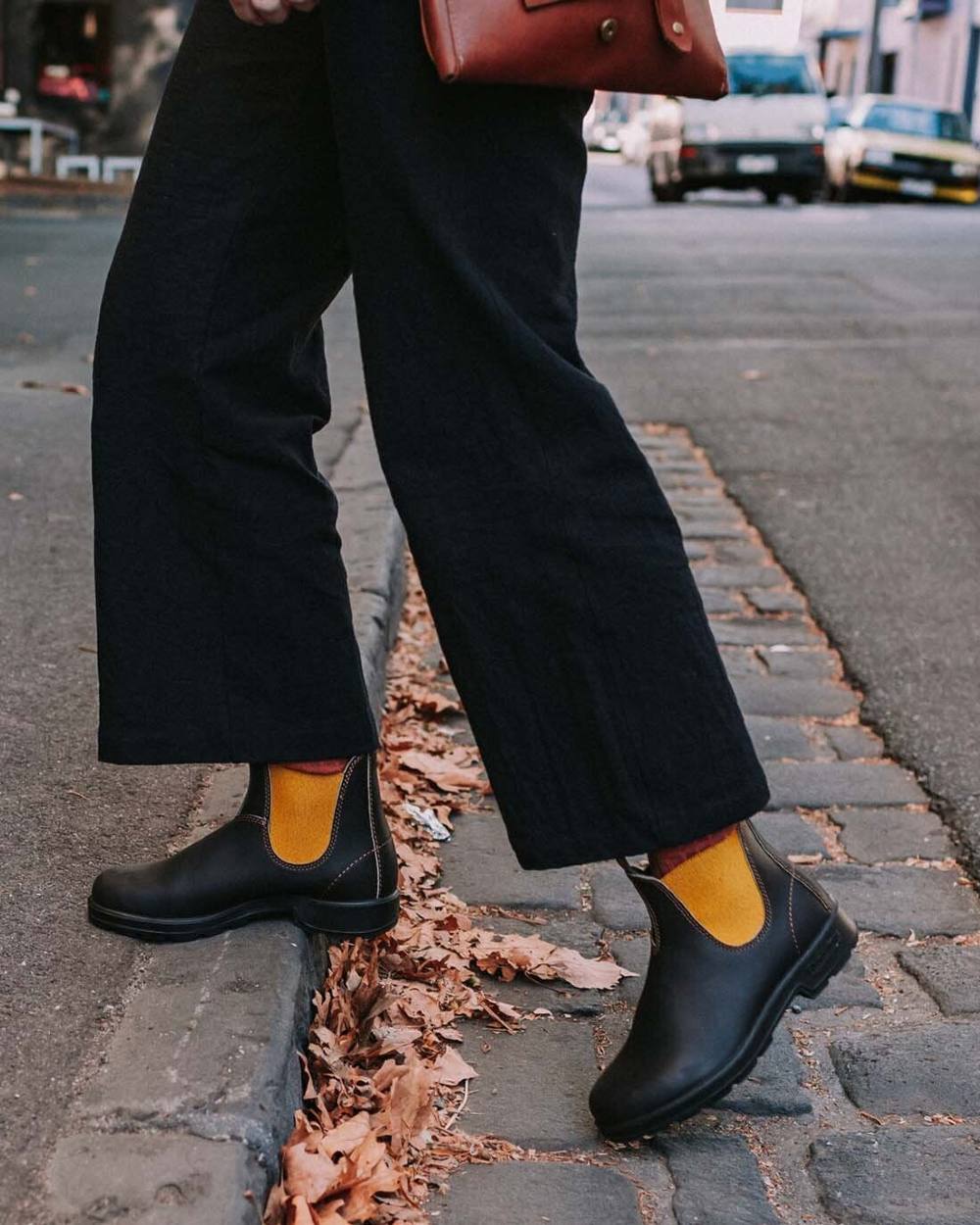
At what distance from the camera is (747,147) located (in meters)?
22.0

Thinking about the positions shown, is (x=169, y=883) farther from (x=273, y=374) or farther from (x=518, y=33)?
A: (x=518, y=33)

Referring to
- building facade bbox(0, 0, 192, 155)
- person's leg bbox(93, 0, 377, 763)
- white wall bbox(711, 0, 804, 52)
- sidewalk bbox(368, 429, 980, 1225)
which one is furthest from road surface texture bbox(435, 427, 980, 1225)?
white wall bbox(711, 0, 804, 52)

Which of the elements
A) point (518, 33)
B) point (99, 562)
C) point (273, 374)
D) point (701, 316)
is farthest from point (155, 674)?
point (701, 316)

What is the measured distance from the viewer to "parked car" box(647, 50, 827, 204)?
2188cm

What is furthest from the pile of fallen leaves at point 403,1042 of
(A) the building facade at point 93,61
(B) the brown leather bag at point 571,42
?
(A) the building facade at point 93,61

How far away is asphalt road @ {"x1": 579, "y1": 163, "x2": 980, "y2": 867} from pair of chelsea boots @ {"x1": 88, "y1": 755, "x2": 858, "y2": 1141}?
0.97 meters

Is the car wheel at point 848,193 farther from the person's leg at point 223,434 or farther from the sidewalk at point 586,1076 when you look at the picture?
the person's leg at point 223,434

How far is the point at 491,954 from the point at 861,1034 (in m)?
0.49

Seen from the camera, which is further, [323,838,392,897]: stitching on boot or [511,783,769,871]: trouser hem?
[323,838,392,897]: stitching on boot

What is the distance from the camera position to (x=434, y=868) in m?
2.73

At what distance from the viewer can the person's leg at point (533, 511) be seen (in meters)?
1.82

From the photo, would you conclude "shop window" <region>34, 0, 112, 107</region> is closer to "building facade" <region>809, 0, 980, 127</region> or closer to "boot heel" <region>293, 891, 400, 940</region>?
"building facade" <region>809, 0, 980, 127</region>

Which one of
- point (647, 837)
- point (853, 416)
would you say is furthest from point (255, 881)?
point (853, 416)

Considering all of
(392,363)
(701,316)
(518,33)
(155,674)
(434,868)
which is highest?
(518,33)
